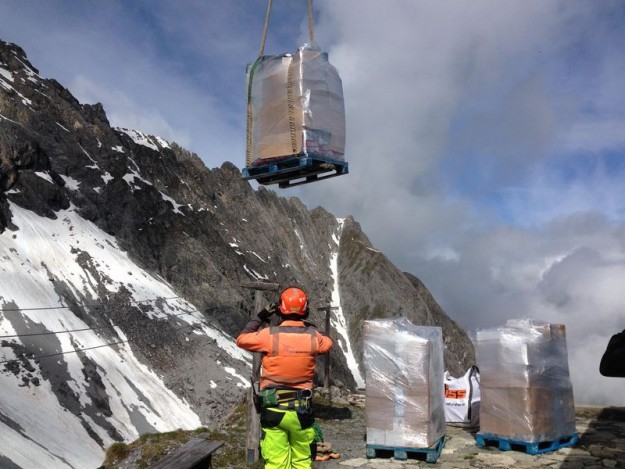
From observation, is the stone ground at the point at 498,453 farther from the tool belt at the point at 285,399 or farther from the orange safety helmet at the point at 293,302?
the orange safety helmet at the point at 293,302

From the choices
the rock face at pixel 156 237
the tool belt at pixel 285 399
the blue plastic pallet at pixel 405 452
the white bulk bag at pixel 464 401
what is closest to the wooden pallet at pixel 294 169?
the tool belt at pixel 285 399

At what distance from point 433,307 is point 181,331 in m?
74.9

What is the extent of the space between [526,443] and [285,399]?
4254 mm

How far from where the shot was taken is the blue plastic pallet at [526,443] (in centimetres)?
750

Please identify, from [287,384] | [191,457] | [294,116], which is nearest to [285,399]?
[287,384]

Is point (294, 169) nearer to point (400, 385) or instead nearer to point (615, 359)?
point (400, 385)

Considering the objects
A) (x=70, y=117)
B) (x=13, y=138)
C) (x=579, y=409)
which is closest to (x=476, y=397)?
(x=579, y=409)

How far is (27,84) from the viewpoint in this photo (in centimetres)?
6600

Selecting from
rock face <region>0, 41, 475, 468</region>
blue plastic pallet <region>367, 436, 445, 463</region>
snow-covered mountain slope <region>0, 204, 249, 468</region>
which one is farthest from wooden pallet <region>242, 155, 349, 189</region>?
snow-covered mountain slope <region>0, 204, 249, 468</region>

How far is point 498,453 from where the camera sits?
7.74 metres

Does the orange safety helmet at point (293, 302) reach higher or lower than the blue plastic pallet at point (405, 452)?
higher

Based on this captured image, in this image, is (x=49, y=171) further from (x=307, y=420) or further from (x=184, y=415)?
(x=307, y=420)

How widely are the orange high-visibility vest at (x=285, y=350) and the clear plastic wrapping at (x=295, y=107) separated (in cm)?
241

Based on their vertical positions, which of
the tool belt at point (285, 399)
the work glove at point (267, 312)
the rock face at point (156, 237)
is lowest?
the tool belt at point (285, 399)
